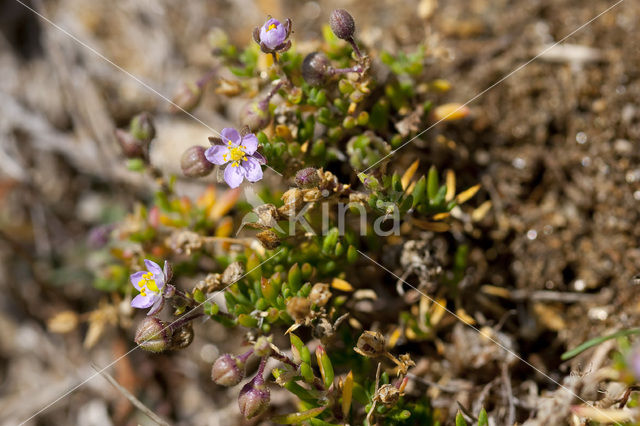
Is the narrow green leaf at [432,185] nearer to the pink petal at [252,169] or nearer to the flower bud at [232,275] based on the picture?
the pink petal at [252,169]

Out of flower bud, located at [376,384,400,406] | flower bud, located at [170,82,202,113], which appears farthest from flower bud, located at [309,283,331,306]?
flower bud, located at [170,82,202,113]

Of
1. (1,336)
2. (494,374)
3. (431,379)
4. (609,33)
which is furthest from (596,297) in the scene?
(1,336)

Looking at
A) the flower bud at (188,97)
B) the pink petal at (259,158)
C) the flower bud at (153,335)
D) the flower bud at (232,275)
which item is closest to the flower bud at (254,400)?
the flower bud at (153,335)

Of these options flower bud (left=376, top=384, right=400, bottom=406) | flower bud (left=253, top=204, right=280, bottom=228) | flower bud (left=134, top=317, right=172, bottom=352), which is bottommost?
flower bud (left=376, top=384, right=400, bottom=406)

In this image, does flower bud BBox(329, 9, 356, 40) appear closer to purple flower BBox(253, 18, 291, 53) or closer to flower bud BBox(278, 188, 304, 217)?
purple flower BBox(253, 18, 291, 53)

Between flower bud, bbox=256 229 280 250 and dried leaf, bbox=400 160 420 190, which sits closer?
flower bud, bbox=256 229 280 250

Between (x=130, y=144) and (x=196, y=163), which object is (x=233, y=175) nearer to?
(x=196, y=163)
